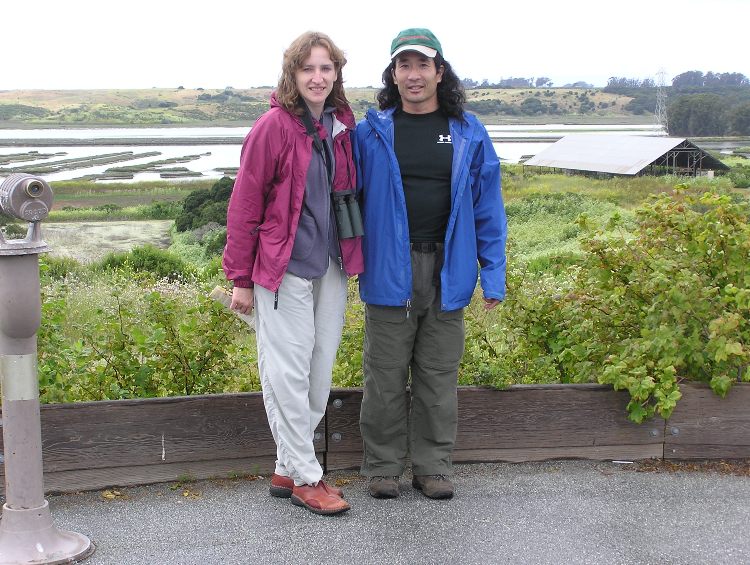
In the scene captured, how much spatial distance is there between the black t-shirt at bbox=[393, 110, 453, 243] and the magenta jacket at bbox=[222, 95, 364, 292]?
51 cm

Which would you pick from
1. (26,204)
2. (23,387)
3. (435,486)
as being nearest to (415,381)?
(435,486)

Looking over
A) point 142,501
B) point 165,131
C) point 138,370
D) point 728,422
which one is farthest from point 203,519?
point 165,131

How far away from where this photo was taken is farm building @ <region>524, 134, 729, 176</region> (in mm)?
59375

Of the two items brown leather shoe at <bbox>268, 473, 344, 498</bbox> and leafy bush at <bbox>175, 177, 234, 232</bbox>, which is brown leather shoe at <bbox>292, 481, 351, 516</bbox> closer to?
brown leather shoe at <bbox>268, 473, 344, 498</bbox>

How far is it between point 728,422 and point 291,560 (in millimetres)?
2385

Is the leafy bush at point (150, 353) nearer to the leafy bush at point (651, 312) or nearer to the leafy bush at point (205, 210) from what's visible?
the leafy bush at point (651, 312)

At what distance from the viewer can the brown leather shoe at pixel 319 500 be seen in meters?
4.44

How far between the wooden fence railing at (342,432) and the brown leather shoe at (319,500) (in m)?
0.47

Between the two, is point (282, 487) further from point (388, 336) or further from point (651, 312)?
point (651, 312)

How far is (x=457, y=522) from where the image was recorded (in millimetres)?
4430

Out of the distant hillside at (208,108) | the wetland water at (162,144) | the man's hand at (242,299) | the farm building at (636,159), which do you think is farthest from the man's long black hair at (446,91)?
the distant hillside at (208,108)

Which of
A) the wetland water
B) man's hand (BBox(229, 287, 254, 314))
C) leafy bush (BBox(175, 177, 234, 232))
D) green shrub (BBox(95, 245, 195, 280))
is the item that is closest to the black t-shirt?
man's hand (BBox(229, 287, 254, 314))

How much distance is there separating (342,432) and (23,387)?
165cm

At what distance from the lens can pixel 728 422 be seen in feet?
16.8
